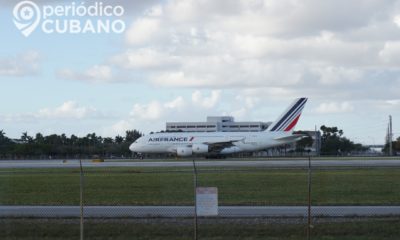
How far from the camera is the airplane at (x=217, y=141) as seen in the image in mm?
72812

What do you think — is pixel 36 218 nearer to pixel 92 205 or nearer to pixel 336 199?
pixel 92 205

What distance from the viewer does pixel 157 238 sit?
49.8ft

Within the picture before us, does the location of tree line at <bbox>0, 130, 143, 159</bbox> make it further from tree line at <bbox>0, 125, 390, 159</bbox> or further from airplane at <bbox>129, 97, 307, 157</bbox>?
airplane at <bbox>129, 97, 307, 157</bbox>

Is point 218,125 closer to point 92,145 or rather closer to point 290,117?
point 92,145

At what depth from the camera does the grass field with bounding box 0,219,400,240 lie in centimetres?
1530

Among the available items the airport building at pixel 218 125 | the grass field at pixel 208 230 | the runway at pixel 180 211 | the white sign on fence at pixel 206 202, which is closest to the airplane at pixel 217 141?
the runway at pixel 180 211

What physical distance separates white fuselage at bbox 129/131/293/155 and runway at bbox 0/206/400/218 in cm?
5206

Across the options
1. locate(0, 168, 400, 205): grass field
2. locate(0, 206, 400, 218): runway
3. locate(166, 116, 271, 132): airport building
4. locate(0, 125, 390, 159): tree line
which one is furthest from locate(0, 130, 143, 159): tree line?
locate(0, 206, 400, 218): runway

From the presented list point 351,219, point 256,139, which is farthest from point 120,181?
point 256,139

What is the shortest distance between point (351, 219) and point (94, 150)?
11715 centimetres

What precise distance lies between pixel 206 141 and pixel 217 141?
120 cm

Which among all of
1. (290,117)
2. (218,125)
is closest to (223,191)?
(290,117)

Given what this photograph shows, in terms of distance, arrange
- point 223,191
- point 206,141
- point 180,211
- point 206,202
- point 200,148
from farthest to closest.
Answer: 1. point 206,141
2. point 200,148
3. point 223,191
4. point 180,211
5. point 206,202

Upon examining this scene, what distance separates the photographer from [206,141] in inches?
2901
